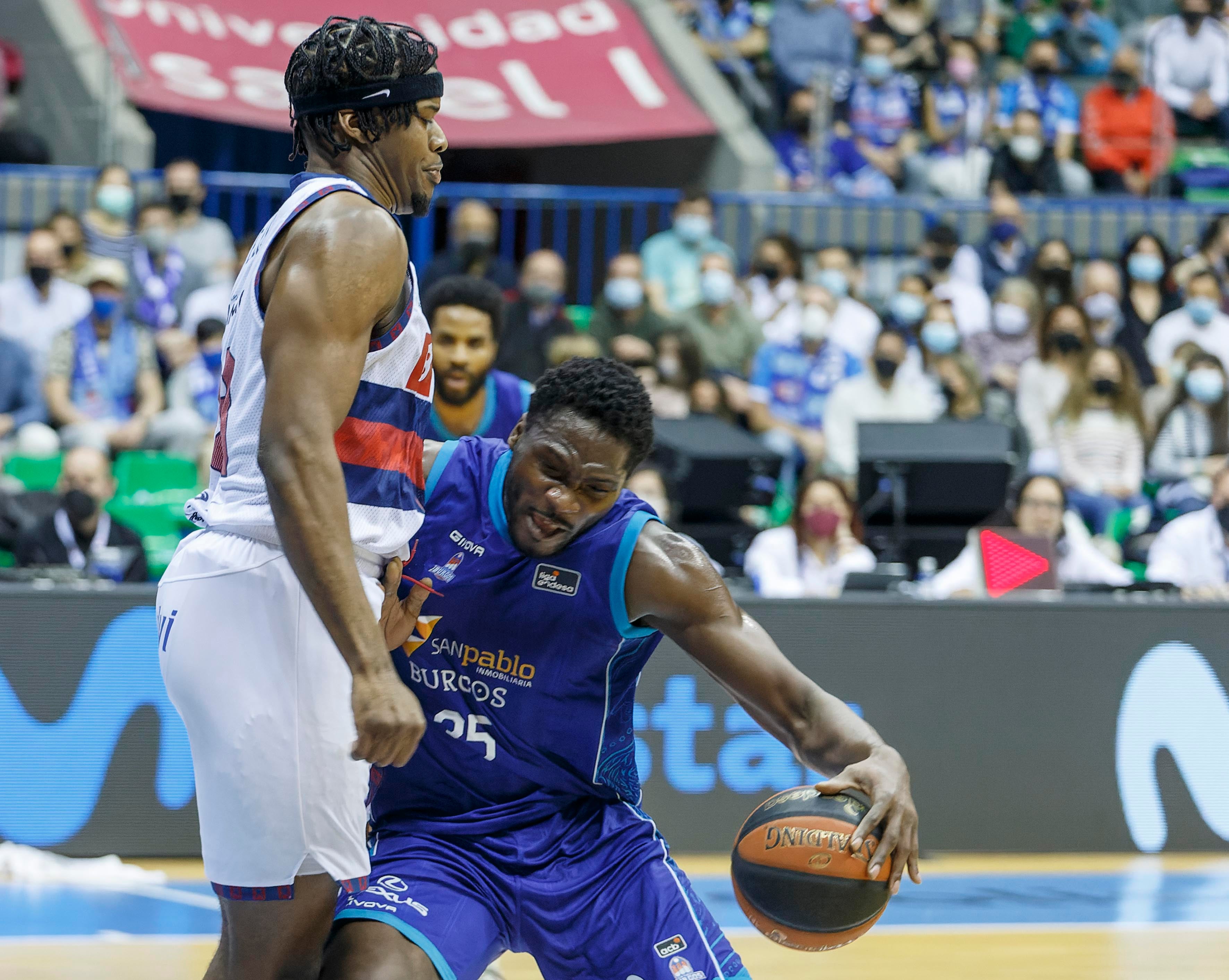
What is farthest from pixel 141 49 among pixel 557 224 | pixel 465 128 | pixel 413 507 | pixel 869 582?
pixel 413 507

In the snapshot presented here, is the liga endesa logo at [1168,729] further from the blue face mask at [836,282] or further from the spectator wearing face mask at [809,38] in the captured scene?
the spectator wearing face mask at [809,38]

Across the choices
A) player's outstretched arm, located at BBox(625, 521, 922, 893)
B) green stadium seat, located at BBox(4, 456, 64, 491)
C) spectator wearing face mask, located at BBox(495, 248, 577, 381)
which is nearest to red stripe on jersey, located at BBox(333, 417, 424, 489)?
A: player's outstretched arm, located at BBox(625, 521, 922, 893)

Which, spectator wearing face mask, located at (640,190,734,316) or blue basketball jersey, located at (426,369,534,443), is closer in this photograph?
blue basketball jersey, located at (426,369,534,443)

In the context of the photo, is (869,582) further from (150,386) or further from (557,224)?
(557,224)

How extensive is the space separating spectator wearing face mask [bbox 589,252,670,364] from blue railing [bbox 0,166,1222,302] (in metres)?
1.60

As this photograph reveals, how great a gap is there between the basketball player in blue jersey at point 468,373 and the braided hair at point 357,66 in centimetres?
259

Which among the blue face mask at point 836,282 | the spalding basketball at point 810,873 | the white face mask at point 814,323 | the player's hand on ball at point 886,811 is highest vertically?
the blue face mask at point 836,282

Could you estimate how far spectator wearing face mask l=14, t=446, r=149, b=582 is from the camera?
25.1 ft

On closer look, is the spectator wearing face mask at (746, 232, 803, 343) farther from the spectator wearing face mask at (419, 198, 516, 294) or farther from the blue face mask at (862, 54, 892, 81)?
the blue face mask at (862, 54, 892, 81)

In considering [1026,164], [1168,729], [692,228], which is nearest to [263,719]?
[1168,729]

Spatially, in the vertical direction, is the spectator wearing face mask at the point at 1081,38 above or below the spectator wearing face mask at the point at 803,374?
above

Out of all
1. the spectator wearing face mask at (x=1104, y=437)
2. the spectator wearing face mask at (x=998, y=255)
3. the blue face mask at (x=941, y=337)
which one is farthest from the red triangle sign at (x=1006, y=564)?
the spectator wearing face mask at (x=998, y=255)

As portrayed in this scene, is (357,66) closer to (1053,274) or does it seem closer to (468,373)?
(468,373)

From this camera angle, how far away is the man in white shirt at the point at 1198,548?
28.0 feet
